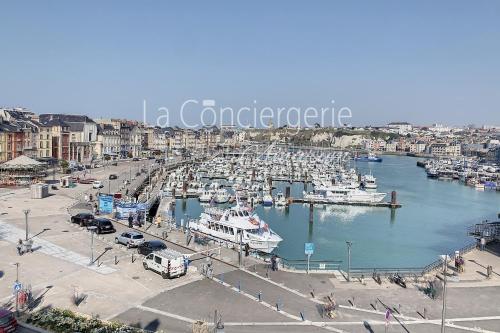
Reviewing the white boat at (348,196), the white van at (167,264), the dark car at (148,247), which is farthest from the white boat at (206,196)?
the white van at (167,264)

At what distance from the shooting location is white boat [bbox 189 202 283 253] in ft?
137

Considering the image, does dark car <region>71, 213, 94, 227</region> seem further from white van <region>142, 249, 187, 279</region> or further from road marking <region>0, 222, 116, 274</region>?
white van <region>142, 249, 187, 279</region>

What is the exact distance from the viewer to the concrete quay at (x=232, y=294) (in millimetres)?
19609

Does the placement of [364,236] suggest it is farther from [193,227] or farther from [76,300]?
[76,300]

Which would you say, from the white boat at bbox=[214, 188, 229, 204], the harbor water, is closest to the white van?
the harbor water

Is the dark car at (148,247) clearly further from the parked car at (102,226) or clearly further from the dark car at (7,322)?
the dark car at (7,322)

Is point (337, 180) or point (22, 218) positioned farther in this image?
point (337, 180)

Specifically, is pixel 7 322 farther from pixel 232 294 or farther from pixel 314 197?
pixel 314 197

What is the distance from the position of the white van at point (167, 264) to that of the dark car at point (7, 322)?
8.23m

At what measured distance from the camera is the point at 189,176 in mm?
93250

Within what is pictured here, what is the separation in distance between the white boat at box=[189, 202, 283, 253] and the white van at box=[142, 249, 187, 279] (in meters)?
15.9

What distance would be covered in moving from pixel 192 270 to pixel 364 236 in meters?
33.8

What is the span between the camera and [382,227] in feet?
204

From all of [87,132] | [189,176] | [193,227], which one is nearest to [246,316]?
[193,227]
